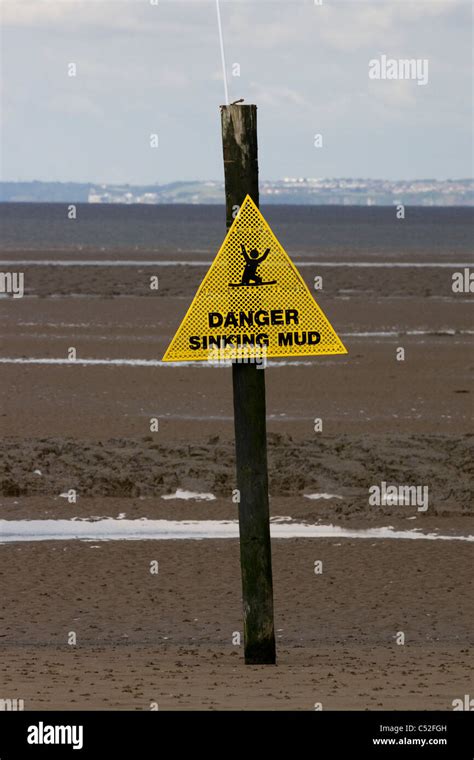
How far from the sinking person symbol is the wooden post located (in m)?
0.29

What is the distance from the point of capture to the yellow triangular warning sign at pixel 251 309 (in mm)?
10508

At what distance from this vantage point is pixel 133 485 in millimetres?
17500

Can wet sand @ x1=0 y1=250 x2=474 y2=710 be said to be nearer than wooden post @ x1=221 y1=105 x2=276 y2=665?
Yes

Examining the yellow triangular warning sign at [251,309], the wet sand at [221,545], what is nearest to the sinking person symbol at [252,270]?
the yellow triangular warning sign at [251,309]

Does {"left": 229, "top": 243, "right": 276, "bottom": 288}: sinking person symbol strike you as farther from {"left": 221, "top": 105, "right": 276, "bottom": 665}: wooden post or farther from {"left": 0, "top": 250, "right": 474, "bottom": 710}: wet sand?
{"left": 0, "top": 250, "right": 474, "bottom": 710}: wet sand

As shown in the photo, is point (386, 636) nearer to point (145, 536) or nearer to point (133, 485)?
point (145, 536)

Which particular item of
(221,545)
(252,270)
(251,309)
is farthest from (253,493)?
(221,545)

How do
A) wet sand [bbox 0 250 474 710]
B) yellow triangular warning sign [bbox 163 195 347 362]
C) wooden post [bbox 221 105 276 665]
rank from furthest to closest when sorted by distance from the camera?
wooden post [bbox 221 105 276 665] < yellow triangular warning sign [bbox 163 195 347 362] < wet sand [bbox 0 250 474 710]

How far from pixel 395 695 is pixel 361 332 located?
82.7 feet

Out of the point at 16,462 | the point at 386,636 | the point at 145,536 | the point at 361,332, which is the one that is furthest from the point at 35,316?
the point at 386,636

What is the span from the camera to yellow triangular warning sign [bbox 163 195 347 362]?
10.5 meters

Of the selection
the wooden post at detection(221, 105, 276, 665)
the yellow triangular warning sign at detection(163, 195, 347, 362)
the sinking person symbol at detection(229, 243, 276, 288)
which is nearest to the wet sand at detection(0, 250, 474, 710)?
the wooden post at detection(221, 105, 276, 665)

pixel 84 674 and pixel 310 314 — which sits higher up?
pixel 310 314

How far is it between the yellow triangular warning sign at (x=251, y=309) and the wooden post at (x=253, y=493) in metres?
0.22
